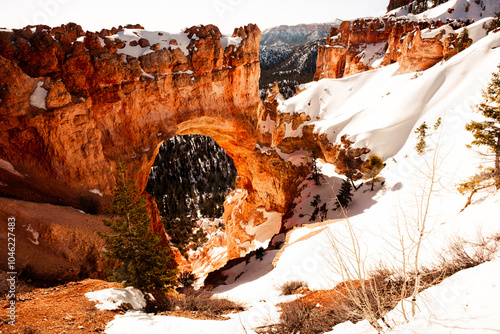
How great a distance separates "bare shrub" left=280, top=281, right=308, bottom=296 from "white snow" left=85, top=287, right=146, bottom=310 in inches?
192

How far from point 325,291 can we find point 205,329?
437 cm

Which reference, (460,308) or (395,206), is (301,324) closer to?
(460,308)

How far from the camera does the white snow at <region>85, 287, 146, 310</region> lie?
6910 mm

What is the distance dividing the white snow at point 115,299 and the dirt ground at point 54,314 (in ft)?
0.63

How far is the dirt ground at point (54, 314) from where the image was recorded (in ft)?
17.6

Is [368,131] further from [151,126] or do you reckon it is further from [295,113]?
[151,126]

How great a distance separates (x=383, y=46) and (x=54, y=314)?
194ft

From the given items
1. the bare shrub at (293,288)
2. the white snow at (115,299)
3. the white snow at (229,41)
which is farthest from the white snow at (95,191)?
the white snow at (229,41)

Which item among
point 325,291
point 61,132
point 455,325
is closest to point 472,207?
point 325,291

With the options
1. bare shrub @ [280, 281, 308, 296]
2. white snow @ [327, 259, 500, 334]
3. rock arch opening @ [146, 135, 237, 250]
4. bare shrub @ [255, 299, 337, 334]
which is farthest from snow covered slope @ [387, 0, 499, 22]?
bare shrub @ [255, 299, 337, 334]

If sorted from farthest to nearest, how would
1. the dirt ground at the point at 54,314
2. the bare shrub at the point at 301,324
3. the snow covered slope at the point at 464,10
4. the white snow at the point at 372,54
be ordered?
the snow covered slope at the point at 464,10 → the white snow at the point at 372,54 → the dirt ground at the point at 54,314 → the bare shrub at the point at 301,324

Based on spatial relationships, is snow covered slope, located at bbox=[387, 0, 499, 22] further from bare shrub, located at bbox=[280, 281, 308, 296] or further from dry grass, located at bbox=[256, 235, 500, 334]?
dry grass, located at bbox=[256, 235, 500, 334]

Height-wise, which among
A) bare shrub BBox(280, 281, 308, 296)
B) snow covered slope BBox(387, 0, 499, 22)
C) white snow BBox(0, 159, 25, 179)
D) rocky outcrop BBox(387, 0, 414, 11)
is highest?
rocky outcrop BBox(387, 0, 414, 11)

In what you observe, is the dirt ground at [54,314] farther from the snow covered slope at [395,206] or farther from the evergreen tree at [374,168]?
the evergreen tree at [374,168]
